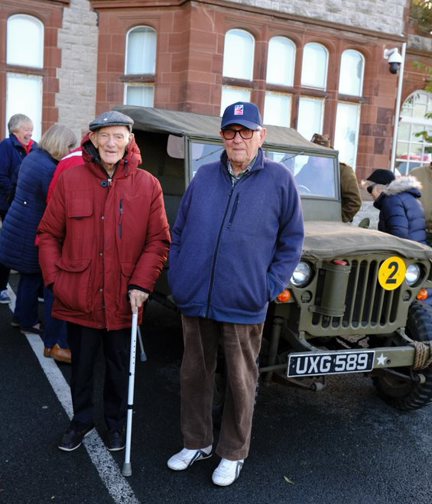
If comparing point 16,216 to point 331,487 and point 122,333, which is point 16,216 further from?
point 331,487

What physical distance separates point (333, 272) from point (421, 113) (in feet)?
46.4

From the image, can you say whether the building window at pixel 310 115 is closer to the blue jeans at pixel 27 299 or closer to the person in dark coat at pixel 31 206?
the person in dark coat at pixel 31 206

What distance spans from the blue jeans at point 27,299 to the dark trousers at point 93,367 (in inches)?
78.6

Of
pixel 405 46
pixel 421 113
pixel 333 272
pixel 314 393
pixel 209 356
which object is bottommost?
pixel 314 393

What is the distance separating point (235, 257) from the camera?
2.98 metres

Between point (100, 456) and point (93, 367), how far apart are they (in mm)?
517

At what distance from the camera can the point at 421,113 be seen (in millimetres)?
16250

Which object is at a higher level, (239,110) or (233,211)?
(239,110)

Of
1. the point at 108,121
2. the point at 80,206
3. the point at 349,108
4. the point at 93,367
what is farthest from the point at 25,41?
the point at 93,367

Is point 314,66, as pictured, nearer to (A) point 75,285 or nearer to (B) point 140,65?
(B) point 140,65

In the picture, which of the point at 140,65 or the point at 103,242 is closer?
the point at 103,242

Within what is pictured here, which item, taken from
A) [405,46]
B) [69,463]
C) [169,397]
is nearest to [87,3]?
[405,46]

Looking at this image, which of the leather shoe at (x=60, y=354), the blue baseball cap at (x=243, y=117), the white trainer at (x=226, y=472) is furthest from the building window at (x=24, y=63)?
the white trainer at (x=226, y=472)

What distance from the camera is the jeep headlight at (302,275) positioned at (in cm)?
364
